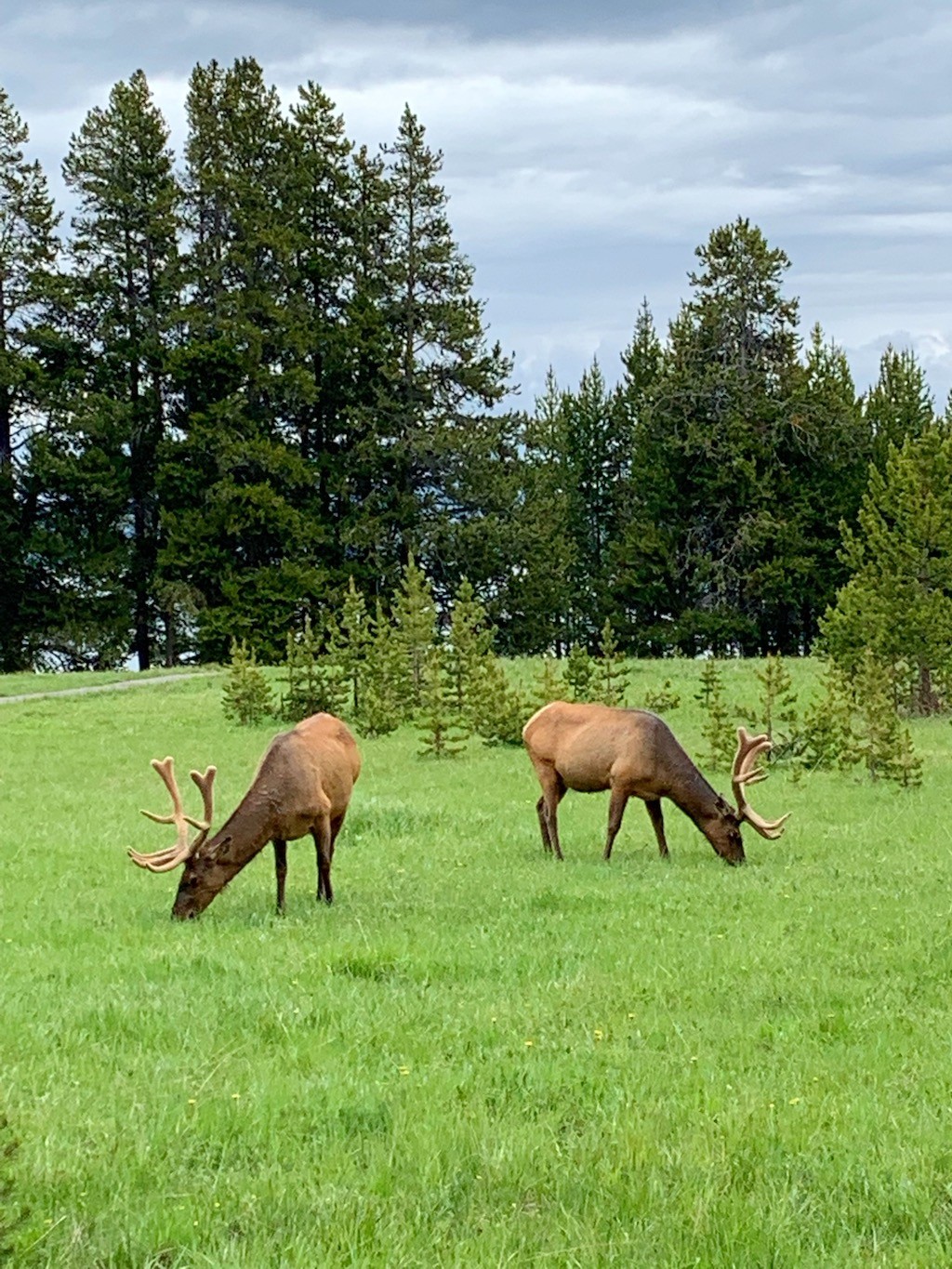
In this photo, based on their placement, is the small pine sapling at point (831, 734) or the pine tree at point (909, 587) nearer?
Result: the small pine sapling at point (831, 734)

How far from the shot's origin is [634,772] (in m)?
14.3

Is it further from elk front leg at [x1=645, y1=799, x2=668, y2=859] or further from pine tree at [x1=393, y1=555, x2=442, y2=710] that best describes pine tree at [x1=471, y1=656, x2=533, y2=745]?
elk front leg at [x1=645, y1=799, x2=668, y2=859]

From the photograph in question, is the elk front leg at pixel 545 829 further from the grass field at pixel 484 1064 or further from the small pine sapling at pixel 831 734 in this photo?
the small pine sapling at pixel 831 734

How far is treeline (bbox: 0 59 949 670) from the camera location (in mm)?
50719

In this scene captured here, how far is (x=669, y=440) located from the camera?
54531mm

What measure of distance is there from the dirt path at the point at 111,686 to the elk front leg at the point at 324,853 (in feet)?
83.7

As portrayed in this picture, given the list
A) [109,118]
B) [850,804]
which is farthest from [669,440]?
[850,804]

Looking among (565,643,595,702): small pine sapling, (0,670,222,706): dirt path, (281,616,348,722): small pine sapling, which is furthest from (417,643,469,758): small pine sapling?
(0,670,222,706): dirt path

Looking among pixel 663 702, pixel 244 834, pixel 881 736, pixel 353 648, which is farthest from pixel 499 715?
pixel 244 834

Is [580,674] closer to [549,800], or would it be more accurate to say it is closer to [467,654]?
[467,654]

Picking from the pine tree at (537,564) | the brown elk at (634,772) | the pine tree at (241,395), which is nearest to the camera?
the brown elk at (634,772)

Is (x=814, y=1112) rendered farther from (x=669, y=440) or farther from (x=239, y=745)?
(x=669, y=440)

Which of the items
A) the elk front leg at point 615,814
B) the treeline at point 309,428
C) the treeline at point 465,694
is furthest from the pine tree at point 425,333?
the elk front leg at point 615,814

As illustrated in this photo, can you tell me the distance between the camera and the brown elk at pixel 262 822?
37.2 feet
